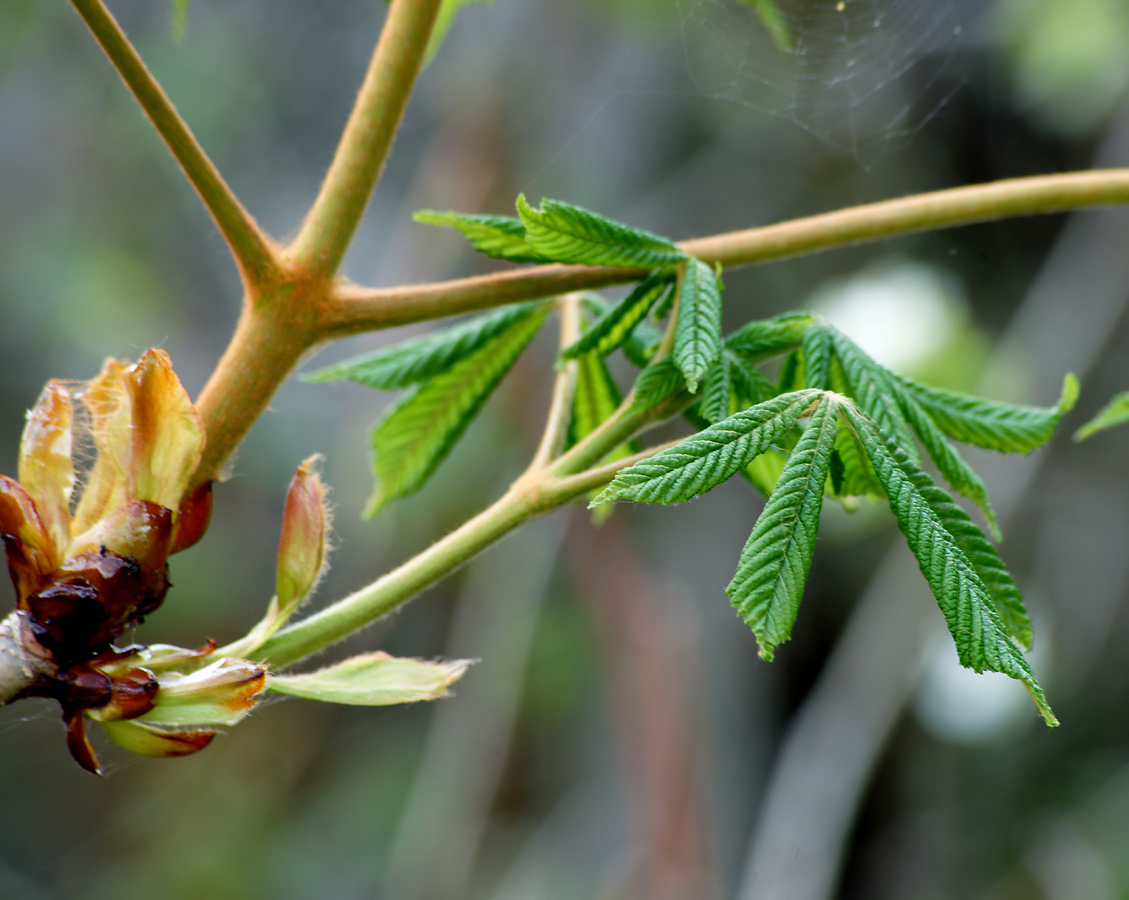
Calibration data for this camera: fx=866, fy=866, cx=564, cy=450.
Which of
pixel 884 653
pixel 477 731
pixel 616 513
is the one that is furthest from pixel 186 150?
pixel 477 731

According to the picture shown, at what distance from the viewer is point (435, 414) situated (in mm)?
826

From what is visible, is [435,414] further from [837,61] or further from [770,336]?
[837,61]

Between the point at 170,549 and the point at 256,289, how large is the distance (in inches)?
7.2

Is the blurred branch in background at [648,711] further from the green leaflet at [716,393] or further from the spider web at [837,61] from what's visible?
the green leaflet at [716,393]

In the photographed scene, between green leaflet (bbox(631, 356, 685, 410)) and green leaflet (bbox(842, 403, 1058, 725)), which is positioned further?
green leaflet (bbox(631, 356, 685, 410))

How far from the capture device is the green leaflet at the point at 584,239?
520 mm

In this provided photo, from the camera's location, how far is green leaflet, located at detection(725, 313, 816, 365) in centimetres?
60

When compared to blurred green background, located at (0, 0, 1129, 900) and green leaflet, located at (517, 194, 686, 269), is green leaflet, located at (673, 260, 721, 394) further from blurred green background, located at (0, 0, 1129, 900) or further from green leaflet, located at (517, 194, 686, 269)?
blurred green background, located at (0, 0, 1129, 900)

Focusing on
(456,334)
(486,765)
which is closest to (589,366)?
(456,334)

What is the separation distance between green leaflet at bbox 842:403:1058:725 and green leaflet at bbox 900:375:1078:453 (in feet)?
0.51

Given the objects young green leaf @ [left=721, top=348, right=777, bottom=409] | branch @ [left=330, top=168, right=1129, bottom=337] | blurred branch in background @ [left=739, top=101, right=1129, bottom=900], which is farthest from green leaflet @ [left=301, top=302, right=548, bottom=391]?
blurred branch in background @ [left=739, top=101, right=1129, bottom=900]

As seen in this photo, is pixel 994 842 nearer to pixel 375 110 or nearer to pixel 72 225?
pixel 375 110

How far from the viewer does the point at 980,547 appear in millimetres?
468

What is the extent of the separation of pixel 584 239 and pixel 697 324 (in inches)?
3.5
